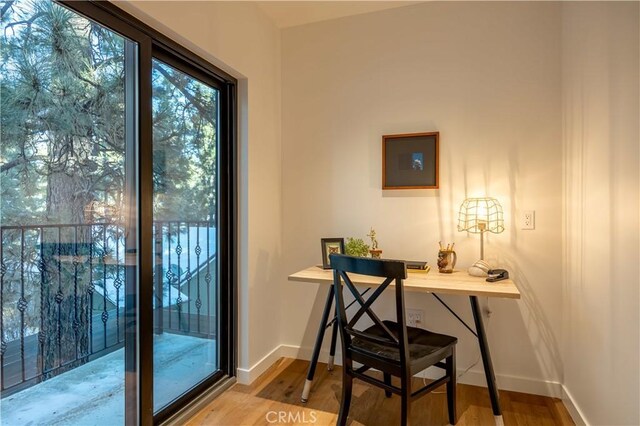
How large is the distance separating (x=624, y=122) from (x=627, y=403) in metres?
1.10

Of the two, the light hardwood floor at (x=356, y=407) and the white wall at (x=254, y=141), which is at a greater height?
the white wall at (x=254, y=141)

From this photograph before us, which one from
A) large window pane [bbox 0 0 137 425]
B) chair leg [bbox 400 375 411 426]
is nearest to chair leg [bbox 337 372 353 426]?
chair leg [bbox 400 375 411 426]

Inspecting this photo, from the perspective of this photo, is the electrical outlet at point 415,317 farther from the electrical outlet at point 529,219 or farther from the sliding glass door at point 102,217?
the sliding glass door at point 102,217

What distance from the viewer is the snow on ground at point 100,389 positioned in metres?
1.33

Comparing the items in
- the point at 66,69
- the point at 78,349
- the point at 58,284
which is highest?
the point at 66,69

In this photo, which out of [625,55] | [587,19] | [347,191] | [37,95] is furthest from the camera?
[347,191]

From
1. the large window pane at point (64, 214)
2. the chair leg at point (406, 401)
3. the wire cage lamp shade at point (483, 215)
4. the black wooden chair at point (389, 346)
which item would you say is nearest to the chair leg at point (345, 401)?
the black wooden chair at point (389, 346)

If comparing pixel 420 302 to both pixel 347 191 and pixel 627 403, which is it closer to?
pixel 347 191

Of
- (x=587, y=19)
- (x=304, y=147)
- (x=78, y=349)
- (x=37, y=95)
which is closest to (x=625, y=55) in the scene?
(x=587, y=19)

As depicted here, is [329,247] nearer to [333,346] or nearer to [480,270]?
[333,346]

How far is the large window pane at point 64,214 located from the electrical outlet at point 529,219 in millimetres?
2194

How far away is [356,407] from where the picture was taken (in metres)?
2.01

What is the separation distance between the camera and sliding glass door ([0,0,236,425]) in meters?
1.25

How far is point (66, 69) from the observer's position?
138 cm
